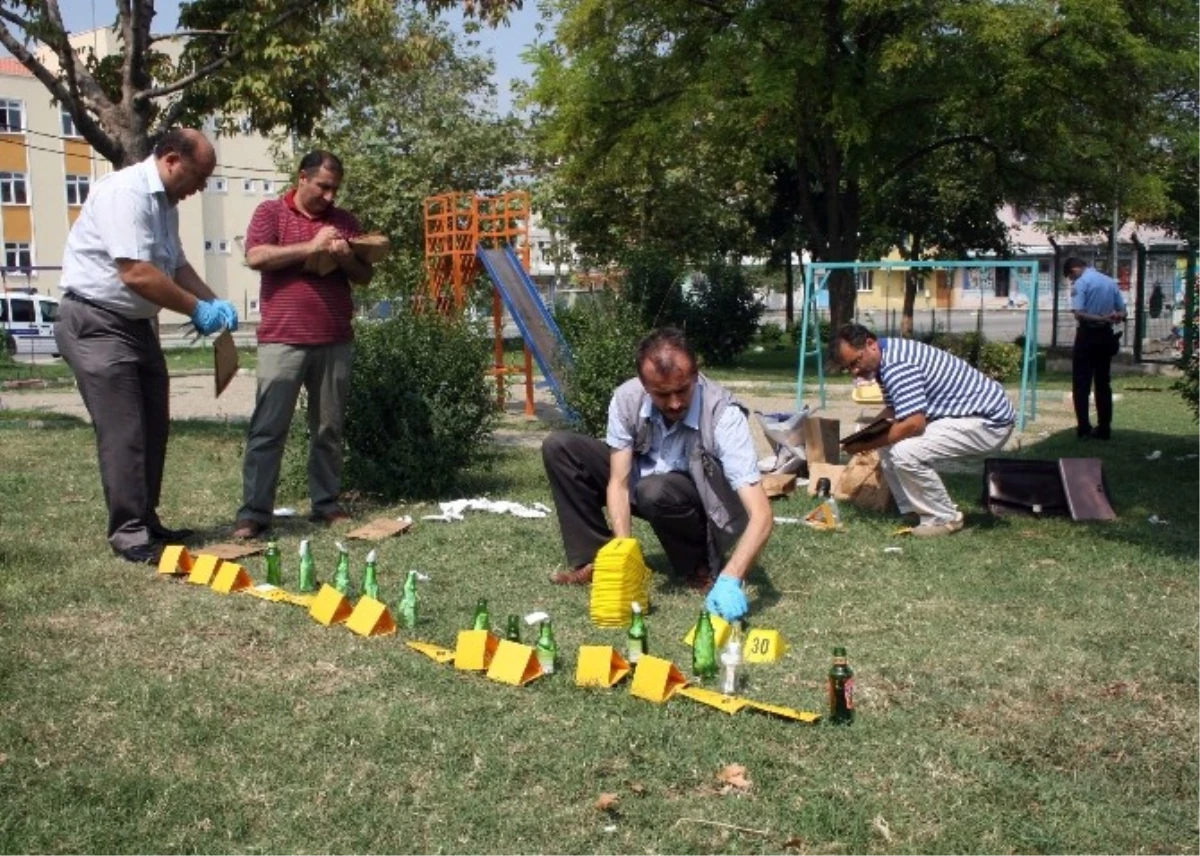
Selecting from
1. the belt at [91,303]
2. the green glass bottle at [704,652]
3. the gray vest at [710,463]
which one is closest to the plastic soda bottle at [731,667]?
the green glass bottle at [704,652]

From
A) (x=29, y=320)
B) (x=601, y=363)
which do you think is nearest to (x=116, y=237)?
(x=601, y=363)

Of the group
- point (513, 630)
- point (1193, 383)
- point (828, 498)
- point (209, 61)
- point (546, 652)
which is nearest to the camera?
point (546, 652)

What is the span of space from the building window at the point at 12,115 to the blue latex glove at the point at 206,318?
53307 millimetres

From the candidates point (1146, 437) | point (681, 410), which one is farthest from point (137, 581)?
point (1146, 437)

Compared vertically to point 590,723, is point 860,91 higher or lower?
higher

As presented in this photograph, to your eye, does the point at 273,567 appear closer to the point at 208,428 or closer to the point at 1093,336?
the point at 208,428

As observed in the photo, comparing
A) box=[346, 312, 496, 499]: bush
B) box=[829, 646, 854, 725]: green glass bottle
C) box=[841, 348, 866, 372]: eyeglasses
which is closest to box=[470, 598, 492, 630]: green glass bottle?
box=[829, 646, 854, 725]: green glass bottle

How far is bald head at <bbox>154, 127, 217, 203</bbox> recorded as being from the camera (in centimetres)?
657

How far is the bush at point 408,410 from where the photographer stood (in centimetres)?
842

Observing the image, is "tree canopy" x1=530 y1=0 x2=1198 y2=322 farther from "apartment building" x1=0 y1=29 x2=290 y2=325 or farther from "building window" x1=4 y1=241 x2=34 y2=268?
"building window" x1=4 y1=241 x2=34 y2=268

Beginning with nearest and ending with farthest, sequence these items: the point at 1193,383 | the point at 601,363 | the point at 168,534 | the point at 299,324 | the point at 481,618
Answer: the point at 481,618 < the point at 168,534 < the point at 299,324 < the point at 1193,383 < the point at 601,363

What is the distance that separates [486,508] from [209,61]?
6.56 m

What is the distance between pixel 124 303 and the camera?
6535mm

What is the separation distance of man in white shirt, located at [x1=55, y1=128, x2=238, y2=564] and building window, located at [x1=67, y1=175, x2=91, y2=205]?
180 feet
